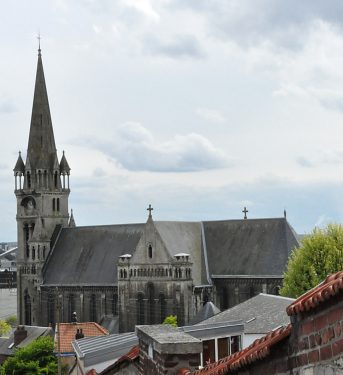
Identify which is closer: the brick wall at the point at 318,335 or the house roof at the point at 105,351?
the brick wall at the point at 318,335

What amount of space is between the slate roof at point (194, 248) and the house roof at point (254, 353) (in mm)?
73692

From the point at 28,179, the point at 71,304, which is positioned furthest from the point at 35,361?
the point at 28,179

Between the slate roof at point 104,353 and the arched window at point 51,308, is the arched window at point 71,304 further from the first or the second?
the slate roof at point 104,353

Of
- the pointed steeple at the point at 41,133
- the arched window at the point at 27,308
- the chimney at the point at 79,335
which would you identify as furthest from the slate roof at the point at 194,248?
the chimney at the point at 79,335

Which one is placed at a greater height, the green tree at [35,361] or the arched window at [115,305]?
the arched window at [115,305]

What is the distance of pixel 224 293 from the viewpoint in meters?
86.8

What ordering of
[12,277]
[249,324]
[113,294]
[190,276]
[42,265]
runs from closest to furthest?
[249,324]
[190,276]
[113,294]
[42,265]
[12,277]

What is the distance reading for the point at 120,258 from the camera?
87.0 metres

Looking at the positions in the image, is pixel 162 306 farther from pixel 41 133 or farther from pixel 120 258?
pixel 41 133

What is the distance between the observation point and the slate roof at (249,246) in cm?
8450

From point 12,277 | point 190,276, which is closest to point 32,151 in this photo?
point 190,276

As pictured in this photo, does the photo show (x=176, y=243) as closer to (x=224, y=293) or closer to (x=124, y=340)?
(x=224, y=293)

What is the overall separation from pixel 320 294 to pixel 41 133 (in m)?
97.8

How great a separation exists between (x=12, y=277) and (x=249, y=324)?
486 ft
